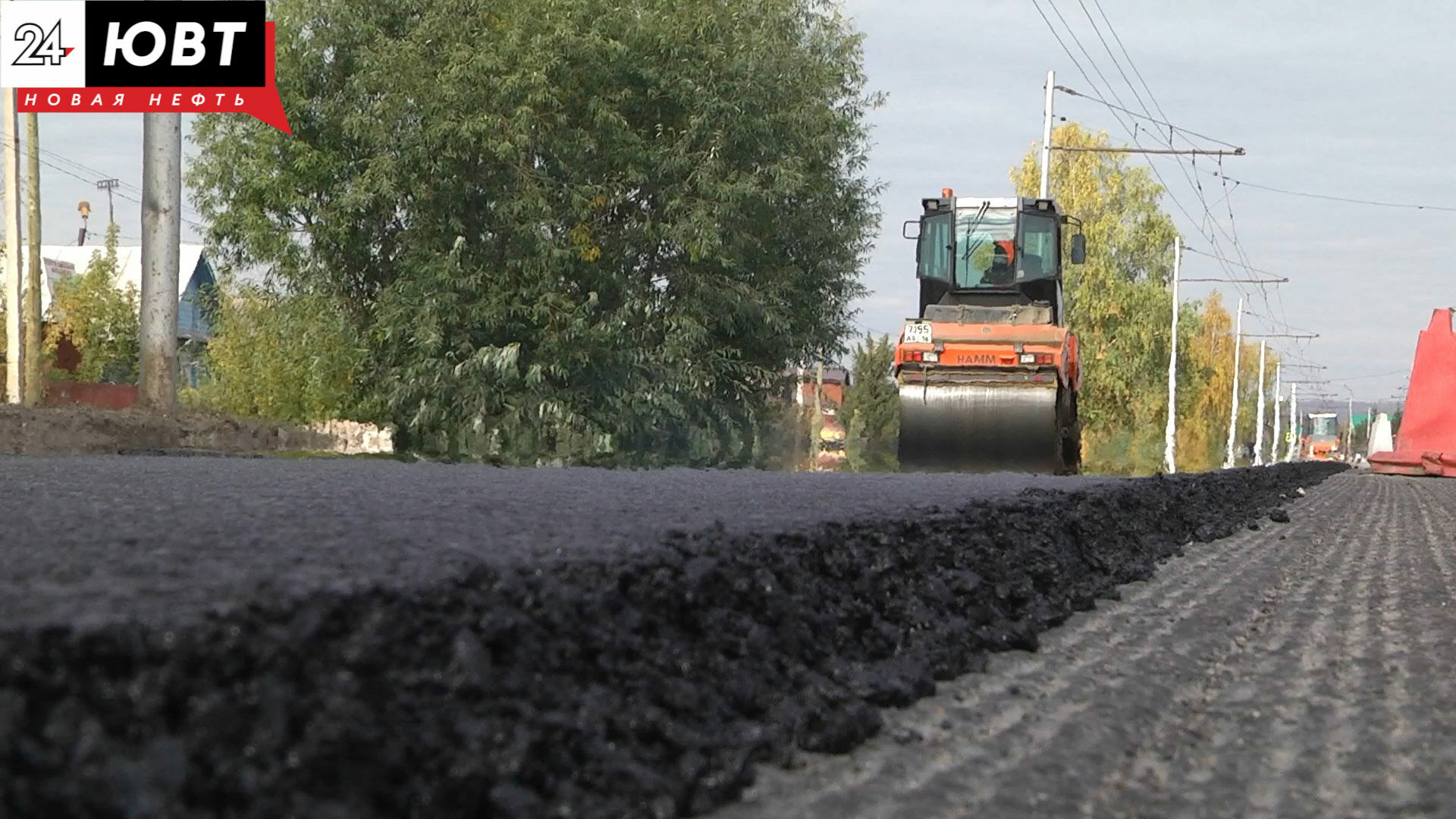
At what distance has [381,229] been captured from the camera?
71.8 ft

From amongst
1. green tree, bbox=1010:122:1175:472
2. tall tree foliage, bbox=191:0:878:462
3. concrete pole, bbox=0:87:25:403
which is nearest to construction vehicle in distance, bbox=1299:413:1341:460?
green tree, bbox=1010:122:1175:472

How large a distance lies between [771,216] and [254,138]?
742 centimetres

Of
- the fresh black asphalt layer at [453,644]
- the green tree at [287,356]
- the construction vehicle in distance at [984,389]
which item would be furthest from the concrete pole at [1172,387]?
the fresh black asphalt layer at [453,644]

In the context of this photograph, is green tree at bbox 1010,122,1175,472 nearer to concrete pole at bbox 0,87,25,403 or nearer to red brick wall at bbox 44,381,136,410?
red brick wall at bbox 44,381,136,410

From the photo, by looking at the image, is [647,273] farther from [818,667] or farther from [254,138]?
[818,667]

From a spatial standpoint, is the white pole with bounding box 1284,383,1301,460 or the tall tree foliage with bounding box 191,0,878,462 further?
the white pole with bounding box 1284,383,1301,460

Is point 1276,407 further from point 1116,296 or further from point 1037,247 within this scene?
point 1037,247

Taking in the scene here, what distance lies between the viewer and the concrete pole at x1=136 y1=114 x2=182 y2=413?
1527 centimetres

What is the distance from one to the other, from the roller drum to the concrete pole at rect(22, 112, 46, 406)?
12716mm

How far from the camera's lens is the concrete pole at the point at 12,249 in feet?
69.7

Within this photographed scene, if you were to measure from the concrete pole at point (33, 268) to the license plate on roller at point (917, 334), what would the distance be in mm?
12643

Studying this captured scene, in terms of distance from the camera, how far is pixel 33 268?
23766 millimetres

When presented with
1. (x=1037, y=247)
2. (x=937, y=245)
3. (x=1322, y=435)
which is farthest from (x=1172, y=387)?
(x=1322, y=435)

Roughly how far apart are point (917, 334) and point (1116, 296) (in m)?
30.6
